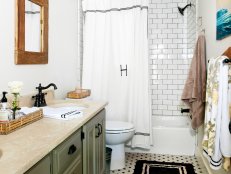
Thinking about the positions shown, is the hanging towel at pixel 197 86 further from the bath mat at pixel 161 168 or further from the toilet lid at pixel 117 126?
the toilet lid at pixel 117 126

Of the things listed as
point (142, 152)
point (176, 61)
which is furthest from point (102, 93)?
point (176, 61)

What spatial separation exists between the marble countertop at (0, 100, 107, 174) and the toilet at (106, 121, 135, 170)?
1.09m

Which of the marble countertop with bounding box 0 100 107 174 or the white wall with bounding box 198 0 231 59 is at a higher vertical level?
the white wall with bounding box 198 0 231 59

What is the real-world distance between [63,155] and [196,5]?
2.60 metres

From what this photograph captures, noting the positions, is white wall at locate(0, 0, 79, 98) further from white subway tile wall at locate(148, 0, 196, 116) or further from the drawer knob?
white subway tile wall at locate(148, 0, 196, 116)

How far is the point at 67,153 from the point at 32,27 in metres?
1.16

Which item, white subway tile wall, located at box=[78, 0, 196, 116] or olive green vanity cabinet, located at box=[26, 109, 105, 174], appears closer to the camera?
olive green vanity cabinet, located at box=[26, 109, 105, 174]

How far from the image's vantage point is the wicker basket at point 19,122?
125 cm

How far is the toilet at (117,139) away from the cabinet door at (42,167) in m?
1.57

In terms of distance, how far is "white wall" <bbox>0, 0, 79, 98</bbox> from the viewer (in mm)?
1680

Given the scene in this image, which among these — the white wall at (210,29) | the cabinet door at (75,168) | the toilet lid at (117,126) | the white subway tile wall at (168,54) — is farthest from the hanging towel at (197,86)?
the cabinet door at (75,168)

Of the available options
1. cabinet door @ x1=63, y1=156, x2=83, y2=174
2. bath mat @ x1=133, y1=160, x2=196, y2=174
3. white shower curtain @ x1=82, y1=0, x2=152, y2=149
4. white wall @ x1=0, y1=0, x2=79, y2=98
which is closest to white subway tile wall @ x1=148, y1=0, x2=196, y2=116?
white shower curtain @ x1=82, y1=0, x2=152, y2=149

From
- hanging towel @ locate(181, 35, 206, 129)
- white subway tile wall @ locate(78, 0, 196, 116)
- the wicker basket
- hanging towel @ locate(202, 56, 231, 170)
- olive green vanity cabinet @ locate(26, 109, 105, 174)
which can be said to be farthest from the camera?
white subway tile wall @ locate(78, 0, 196, 116)

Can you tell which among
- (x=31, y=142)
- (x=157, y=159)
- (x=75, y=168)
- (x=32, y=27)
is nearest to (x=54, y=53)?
(x=32, y=27)
